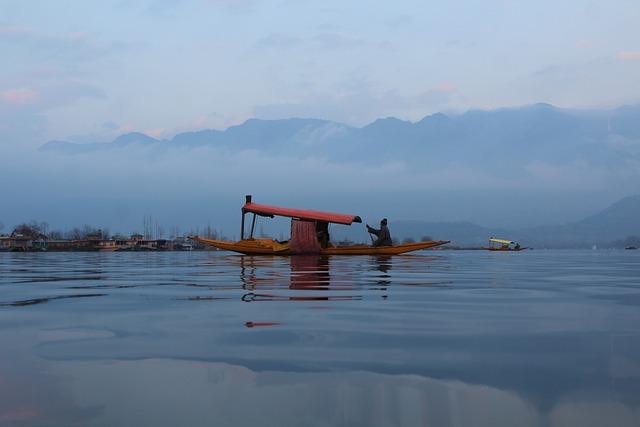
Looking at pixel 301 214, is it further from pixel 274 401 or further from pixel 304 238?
pixel 274 401

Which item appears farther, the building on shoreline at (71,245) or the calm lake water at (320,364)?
the building on shoreline at (71,245)

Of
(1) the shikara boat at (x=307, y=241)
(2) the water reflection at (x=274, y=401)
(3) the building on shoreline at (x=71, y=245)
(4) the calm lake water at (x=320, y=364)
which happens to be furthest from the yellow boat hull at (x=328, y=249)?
(3) the building on shoreline at (x=71, y=245)

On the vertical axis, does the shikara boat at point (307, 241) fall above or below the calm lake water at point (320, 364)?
above

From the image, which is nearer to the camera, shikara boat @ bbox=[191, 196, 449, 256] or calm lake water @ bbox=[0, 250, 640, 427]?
calm lake water @ bbox=[0, 250, 640, 427]

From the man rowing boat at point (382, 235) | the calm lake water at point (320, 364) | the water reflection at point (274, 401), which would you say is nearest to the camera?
the water reflection at point (274, 401)

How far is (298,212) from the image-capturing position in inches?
1318

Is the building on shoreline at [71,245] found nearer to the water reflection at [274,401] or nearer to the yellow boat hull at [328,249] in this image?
the yellow boat hull at [328,249]

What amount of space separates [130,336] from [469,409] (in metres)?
3.56

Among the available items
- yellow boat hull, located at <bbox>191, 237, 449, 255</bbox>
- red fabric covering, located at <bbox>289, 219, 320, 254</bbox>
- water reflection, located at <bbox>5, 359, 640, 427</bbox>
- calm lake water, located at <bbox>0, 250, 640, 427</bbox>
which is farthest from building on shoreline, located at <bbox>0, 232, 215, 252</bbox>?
water reflection, located at <bbox>5, 359, 640, 427</bbox>

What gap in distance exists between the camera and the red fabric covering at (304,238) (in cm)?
3228

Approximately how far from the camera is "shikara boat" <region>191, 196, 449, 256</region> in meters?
32.3

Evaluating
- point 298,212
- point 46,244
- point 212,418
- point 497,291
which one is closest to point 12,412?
point 212,418

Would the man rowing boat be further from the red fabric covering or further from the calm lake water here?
the calm lake water

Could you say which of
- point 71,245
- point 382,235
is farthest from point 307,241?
point 71,245
